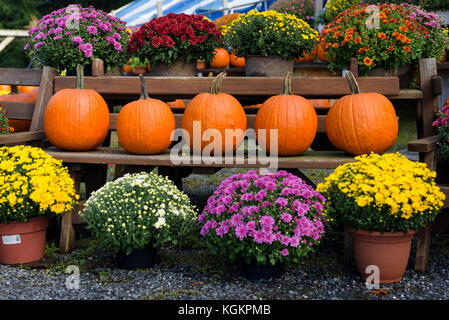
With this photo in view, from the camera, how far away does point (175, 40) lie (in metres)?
3.62

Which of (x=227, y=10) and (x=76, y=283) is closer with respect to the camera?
(x=76, y=283)

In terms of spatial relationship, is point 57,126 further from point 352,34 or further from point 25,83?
point 352,34

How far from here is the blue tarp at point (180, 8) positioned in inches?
467

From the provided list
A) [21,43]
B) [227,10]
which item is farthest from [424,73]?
[21,43]

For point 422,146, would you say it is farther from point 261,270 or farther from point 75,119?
point 75,119

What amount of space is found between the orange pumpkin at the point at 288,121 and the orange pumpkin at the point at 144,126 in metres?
0.65

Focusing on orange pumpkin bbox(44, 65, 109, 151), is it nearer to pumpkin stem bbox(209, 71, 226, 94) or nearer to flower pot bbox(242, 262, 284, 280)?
pumpkin stem bbox(209, 71, 226, 94)

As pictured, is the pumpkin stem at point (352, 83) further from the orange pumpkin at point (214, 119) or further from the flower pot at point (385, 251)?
the flower pot at point (385, 251)

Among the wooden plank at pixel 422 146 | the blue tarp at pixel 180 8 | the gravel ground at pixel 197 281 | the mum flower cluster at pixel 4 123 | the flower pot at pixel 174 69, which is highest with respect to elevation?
the blue tarp at pixel 180 8

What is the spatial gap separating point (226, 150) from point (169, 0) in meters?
11.9

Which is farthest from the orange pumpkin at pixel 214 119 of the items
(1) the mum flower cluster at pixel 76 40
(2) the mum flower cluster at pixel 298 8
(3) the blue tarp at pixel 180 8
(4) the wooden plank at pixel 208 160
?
(3) the blue tarp at pixel 180 8

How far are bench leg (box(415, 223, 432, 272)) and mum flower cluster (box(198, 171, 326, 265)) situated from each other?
62cm

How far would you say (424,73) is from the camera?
133 inches

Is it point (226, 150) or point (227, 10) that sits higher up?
point (227, 10)
